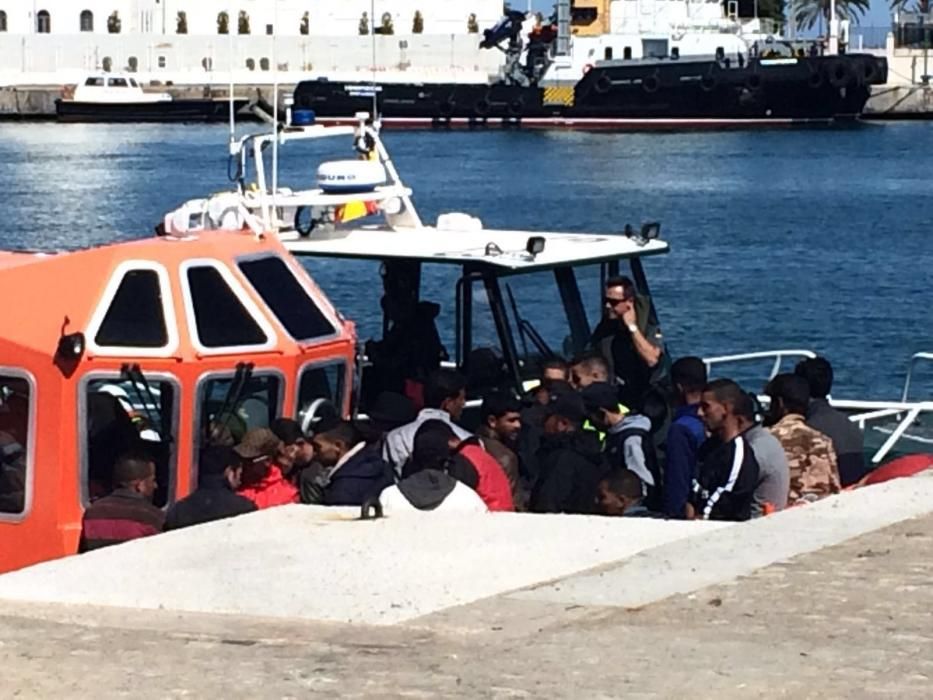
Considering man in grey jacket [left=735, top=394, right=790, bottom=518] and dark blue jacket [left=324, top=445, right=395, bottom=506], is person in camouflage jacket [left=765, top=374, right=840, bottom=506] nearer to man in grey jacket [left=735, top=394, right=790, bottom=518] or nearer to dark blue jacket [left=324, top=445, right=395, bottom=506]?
man in grey jacket [left=735, top=394, right=790, bottom=518]

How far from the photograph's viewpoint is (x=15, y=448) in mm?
10211

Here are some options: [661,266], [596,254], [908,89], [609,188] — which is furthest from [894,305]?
[908,89]

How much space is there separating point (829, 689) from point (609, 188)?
57915 millimetres

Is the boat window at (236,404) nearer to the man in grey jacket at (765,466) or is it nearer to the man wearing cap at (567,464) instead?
the man wearing cap at (567,464)

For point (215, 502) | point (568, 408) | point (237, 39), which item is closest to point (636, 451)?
point (568, 408)

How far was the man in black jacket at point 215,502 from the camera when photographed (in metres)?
9.52

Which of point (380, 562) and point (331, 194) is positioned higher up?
point (331, 194)

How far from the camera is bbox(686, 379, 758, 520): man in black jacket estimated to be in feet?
31.5

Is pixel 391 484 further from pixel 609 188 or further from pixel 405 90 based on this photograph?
pixel 405 90

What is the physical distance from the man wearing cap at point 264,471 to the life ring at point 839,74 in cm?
8343

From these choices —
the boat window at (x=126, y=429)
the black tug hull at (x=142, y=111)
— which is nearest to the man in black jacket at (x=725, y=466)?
the boat window at (x=126, y=429)

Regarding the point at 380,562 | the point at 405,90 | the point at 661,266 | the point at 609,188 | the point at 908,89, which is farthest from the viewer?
the point at 908,89

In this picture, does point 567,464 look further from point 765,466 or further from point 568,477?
point 765,466

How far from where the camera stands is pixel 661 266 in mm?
35625
